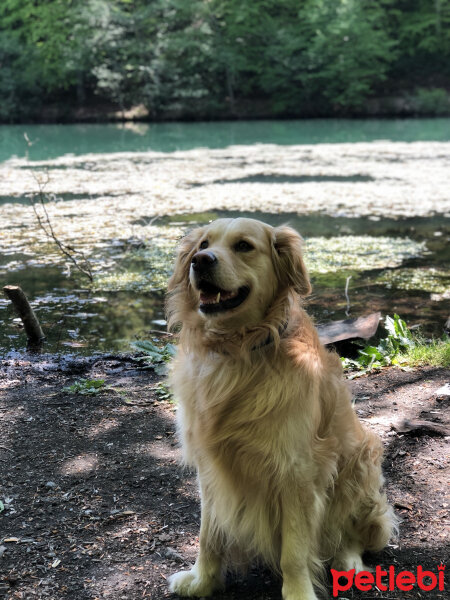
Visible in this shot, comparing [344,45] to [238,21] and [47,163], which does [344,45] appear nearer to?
[238,21]

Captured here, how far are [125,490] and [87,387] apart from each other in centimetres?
154

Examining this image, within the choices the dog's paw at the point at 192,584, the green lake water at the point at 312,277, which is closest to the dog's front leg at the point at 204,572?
the dog's paw at the point at 192,584

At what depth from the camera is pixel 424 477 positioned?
338 centimetres

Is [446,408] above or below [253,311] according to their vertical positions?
below

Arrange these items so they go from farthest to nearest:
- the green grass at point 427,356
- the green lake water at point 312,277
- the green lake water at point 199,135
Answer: the green lake water at point 199,135 → the green lake water at point 312,277 → the green grass at point 427,356

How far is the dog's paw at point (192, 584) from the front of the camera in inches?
103

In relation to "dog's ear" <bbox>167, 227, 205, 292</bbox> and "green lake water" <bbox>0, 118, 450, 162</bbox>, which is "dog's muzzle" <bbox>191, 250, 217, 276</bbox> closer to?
"dog's ear" <bbox>167, 227, 205, 292</bbox>

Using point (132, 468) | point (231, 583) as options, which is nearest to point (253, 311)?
point (231, 583)

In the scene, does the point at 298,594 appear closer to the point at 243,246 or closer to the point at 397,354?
the point at 243,246

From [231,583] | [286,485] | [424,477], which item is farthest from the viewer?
[424,477]

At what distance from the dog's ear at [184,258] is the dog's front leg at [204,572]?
953 mm

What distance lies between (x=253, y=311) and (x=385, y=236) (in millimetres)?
8438

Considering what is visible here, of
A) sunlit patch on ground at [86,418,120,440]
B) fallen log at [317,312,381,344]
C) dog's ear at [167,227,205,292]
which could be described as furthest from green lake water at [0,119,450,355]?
dog's ear at [167,227,205,292]

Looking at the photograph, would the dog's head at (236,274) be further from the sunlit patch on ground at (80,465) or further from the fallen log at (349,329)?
the fallen log at (349,329)
